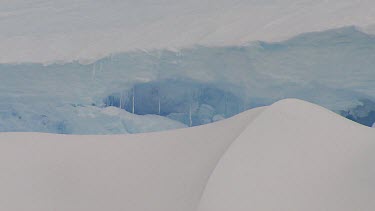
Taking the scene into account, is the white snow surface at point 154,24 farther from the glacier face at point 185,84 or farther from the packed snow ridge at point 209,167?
the packed snow ridge at point 209,167

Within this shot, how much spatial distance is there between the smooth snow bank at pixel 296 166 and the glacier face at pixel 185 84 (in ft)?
7.14

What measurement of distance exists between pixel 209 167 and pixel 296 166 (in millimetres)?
560

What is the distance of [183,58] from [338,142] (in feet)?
11.4

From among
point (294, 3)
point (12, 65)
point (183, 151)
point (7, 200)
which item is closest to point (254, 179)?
point (183, 151)

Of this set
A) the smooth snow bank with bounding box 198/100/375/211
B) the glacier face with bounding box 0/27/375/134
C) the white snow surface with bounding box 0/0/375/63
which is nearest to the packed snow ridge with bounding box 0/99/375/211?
the smooth snow bank with bounding box 198/100/375/211

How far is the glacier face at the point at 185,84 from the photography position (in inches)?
267

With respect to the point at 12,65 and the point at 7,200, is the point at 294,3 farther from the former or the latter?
the point at 7,200

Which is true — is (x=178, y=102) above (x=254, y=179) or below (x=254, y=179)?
below

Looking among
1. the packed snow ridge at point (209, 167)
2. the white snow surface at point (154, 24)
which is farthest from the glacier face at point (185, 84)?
the packed snow ridge at point (209, 167)

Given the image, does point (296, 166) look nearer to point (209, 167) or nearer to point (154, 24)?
point (209, 167)

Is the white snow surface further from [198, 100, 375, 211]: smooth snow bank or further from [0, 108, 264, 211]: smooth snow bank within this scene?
[0, 108, 264, 211]: smooth snow bank

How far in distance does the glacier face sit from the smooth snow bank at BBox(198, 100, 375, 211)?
2.18 metres

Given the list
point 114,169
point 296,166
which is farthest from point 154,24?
point 296,166

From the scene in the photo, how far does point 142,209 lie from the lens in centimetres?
423
